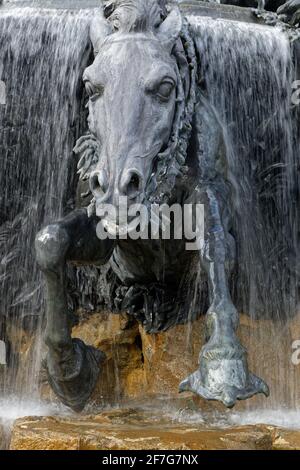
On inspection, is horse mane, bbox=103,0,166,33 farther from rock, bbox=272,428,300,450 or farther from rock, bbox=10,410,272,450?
rock, bbox=272,428,300,450

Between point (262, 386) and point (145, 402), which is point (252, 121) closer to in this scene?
point (145, 402)

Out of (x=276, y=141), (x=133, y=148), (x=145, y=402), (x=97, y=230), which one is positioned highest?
(x=276, y=141)

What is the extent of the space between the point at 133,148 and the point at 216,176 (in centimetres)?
80

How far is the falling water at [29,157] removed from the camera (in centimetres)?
522

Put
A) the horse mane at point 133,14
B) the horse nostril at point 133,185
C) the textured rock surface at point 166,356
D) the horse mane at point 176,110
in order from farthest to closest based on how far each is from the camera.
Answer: the textured rock surface at point 166,356 < the horse mane at point 133,14 < the horse mane at point 176,110 < the horse nostril at point 133,185

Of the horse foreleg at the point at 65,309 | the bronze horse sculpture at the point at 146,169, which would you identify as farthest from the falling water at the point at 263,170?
the horse foreleg at the point at 65,309

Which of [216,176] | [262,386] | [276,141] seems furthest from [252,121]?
[262,386]

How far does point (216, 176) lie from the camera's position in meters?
4.22

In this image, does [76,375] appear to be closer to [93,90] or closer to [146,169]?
[146,169]

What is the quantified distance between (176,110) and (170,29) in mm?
417

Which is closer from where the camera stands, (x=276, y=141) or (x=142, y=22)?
(x=142, y=22)

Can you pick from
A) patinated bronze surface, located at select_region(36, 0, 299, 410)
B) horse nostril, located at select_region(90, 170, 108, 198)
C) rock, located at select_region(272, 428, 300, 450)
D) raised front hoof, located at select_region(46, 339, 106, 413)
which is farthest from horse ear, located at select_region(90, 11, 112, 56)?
rock, located at select_region(272, 428, 300, 450)

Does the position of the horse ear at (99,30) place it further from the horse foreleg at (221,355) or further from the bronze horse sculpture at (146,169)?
the horse foreleg at (221,355)

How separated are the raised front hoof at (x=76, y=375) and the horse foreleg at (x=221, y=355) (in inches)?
26.6
